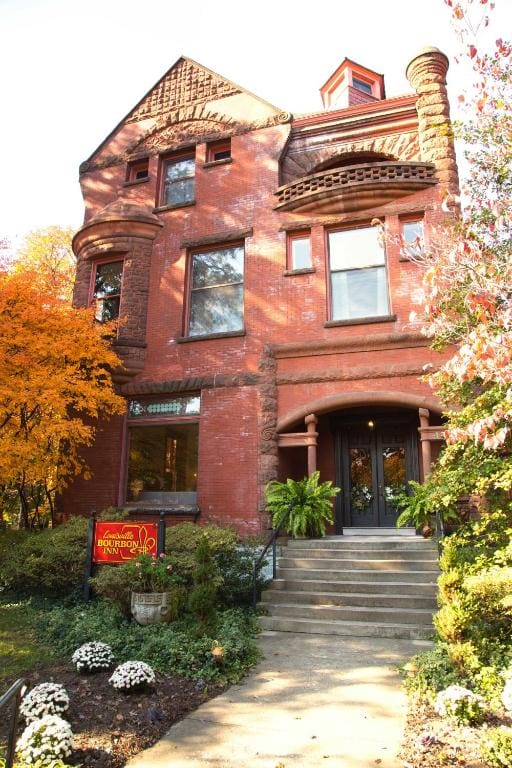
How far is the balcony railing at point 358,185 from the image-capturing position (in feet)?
39.2

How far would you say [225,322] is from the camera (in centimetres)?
1301

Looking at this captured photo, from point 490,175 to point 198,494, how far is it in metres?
8.37

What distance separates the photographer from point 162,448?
41.7 feet

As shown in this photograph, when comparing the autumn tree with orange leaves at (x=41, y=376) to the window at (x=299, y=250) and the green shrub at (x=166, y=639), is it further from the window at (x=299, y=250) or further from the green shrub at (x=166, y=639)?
the window at (x=299, y=250)

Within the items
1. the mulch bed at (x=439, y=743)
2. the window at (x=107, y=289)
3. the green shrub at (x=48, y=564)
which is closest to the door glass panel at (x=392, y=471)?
the green shrub at (x=48, y=564)

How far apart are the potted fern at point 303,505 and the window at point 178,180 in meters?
8.43

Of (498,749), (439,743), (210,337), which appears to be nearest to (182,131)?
(210,337)

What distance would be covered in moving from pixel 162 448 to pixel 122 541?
405cm

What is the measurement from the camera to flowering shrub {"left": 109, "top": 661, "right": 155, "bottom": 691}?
5.10 meters

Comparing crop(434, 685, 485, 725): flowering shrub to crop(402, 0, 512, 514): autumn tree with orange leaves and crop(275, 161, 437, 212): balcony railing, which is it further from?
crop(275, 161, 437, 212): balcony railing

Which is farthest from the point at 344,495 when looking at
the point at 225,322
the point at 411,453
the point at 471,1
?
the point at 471,1

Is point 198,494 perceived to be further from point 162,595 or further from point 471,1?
point 471,1

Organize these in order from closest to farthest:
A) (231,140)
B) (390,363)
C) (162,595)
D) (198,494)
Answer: (162,595), (390,363), (198,494), (231,140)

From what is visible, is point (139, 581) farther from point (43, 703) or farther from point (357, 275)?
point (357, 275)
